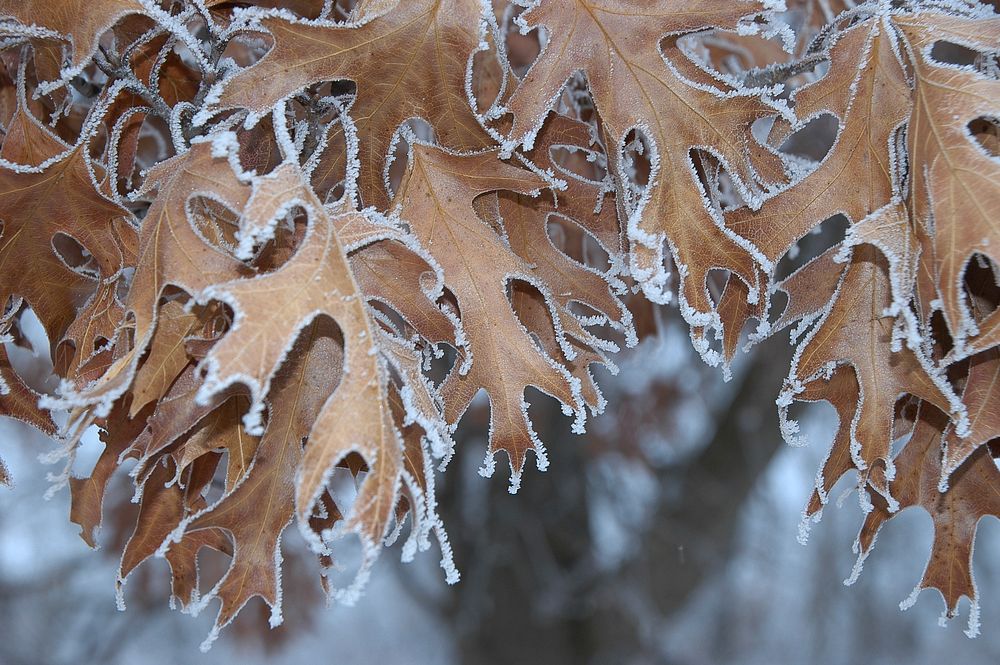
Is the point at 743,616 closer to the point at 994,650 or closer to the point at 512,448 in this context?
the point at 994,650

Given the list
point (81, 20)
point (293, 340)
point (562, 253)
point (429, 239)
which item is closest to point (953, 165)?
point (562, 253)

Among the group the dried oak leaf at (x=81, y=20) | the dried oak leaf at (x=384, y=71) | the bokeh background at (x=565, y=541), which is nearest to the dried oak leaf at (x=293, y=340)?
the dried oak leaf at (x=384, y=71)

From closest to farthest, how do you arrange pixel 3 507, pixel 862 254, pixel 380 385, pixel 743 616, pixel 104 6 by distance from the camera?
pixel 380 385 < pixel 104 6 < pixel 862 254 < pixel 3 507 < pixel 743 616

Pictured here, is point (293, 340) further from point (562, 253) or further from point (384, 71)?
point (562, 253)

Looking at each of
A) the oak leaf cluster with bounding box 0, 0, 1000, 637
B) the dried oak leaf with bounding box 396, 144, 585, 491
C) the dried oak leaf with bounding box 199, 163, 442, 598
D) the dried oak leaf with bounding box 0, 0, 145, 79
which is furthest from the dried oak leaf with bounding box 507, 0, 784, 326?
the dried oak leaf with bounding box 0, 0, 145, 79

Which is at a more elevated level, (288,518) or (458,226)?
(458,226)

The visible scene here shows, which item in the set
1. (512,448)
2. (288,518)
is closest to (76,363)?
(288,518)

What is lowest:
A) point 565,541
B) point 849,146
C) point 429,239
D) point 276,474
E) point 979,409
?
point 565,541
